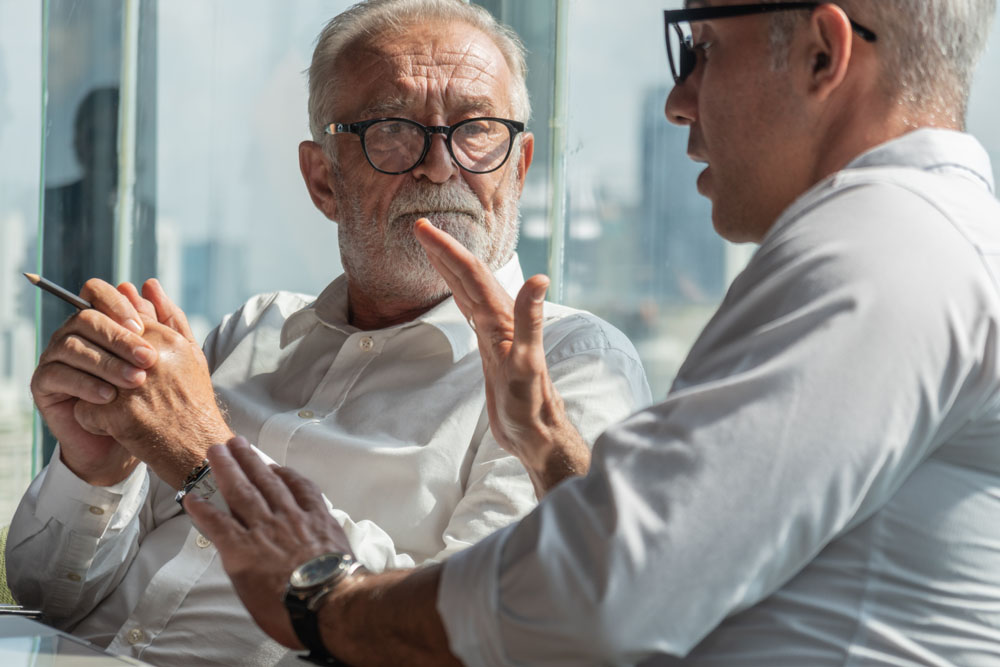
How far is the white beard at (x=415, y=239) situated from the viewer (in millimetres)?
1913

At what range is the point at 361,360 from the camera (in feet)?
6.22

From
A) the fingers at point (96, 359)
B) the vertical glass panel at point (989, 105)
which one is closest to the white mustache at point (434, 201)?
the fingers at point (96, 359)

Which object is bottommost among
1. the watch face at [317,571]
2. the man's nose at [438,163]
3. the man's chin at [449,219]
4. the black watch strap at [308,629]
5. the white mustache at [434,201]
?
the black watch strap at [308,629]

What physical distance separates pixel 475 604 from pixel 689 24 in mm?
667

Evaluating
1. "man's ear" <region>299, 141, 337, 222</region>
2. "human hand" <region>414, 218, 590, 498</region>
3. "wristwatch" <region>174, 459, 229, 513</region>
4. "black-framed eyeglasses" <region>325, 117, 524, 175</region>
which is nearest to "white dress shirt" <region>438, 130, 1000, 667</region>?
"human hand" <region>414, 218, 590, 498</region>

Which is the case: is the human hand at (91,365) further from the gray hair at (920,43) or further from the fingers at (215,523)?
the gray hair at (920,43)

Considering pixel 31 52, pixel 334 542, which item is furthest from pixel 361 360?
pixel 31 52

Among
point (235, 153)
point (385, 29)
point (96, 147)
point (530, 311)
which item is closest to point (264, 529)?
point (530, 311)

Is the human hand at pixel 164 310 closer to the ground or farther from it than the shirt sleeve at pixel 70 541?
farther from it

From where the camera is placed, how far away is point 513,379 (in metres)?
1.33

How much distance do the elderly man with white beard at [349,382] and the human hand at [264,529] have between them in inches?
14.8

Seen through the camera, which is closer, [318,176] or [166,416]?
[166,416]

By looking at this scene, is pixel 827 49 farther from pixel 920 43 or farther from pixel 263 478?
pixel 263 478

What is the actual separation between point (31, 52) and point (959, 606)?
303 cm
